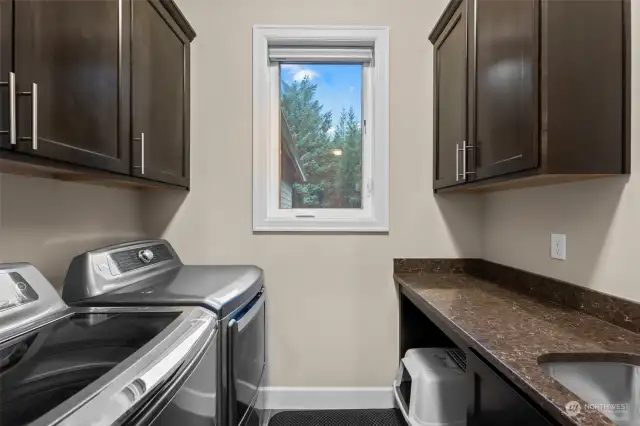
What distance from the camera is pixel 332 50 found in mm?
2342

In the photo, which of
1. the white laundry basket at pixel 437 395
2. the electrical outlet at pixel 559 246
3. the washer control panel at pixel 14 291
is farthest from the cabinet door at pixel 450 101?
the washer control panel at pixel 14 291

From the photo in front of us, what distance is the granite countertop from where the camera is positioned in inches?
31.0

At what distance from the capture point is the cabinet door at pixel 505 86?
1233 mm

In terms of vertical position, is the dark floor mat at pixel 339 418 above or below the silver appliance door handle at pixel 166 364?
below

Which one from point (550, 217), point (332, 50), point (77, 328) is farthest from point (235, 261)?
point (550, 217)

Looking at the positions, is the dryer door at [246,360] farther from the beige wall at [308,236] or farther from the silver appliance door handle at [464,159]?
the silver appliance door handle at [464,159]

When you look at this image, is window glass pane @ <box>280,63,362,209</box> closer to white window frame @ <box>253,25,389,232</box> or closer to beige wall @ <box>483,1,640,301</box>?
white window frame @ <box>253,25,389,232</box>

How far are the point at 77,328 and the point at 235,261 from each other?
1158 millimetres

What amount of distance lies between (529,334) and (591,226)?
1.81ft

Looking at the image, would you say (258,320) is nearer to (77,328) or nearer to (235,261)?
(235,261)

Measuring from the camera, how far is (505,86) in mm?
1387

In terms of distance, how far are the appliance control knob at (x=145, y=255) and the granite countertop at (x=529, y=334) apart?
130 centimetres

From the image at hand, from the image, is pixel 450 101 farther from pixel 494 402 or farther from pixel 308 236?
pixel 494 402

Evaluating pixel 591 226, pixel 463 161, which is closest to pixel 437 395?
pixel 591 226
